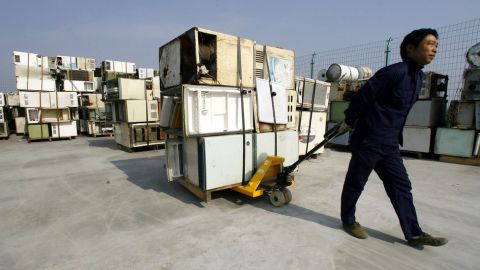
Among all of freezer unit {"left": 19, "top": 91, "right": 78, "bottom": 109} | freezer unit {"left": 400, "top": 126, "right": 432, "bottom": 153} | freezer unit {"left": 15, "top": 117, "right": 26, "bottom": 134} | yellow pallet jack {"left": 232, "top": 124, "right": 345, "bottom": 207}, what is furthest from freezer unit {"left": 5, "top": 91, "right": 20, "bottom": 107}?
freezer unit {"left": 400, "top": 126, "right": 432, "bottom": 153}

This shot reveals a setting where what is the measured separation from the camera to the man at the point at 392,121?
2.23 metres

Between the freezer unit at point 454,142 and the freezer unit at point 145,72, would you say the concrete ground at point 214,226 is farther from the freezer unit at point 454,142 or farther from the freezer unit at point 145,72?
the freezer unit at point 145,72

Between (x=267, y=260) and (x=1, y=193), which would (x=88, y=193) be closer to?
(x=1, y=193)

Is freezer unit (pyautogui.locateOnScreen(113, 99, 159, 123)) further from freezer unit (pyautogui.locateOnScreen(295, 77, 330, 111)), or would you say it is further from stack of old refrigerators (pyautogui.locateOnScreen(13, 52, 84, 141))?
freezer unit (pyautogui.locateOnScreen(295, 77, 330, 111))

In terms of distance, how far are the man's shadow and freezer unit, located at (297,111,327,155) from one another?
8.17ft

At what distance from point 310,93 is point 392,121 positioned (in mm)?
3558

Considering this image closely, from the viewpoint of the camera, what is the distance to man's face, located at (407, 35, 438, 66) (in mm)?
2168

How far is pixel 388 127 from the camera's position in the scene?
7.65 feet

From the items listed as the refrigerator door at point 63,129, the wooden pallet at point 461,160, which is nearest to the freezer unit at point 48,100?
the refrigerator door at point 63,129

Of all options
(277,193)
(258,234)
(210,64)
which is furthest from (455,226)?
(210,64)

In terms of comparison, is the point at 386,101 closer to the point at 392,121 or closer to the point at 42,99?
the point at 392,121

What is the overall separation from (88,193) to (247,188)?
2479 mm

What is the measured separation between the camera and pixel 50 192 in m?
3.94

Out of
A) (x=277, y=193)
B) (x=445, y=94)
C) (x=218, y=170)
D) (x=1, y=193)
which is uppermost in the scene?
(x=445, y=94)
